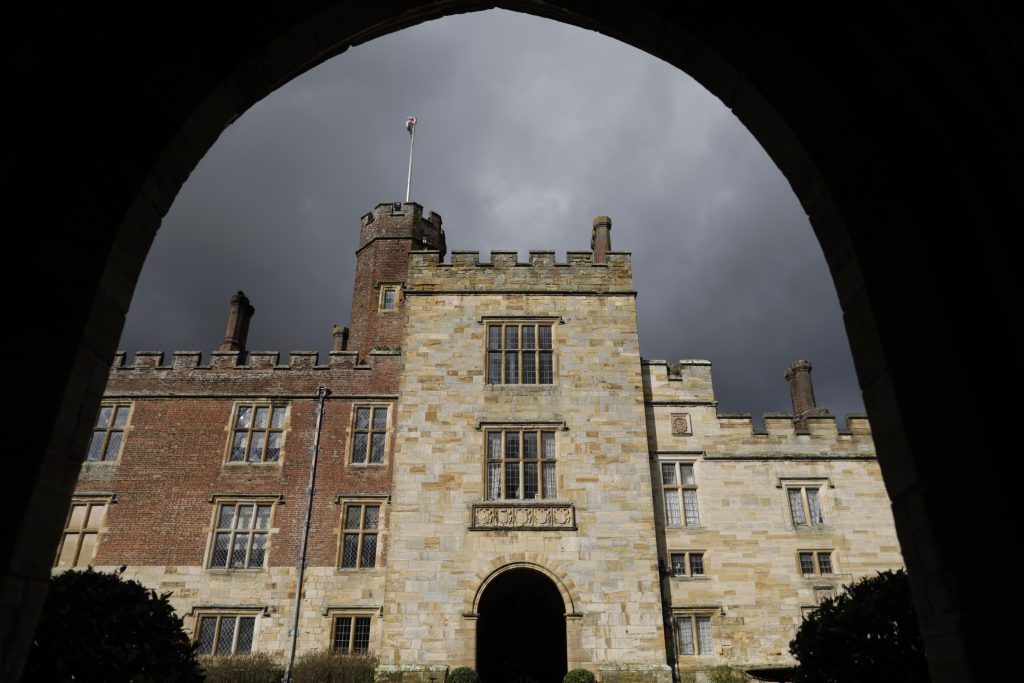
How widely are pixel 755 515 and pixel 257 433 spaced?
1448cm

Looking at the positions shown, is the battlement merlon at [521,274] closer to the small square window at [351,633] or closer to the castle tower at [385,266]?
the castle tower at [385,266]

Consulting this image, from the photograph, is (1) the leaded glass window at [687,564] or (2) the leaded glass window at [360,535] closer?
(1) the leaded glass window at [687,564]

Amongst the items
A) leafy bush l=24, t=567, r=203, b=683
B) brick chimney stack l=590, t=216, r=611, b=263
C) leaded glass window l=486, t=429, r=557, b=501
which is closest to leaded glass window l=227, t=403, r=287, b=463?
leaded glass window l=486, t=429, r=557, b=501

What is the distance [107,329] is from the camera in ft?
10.3

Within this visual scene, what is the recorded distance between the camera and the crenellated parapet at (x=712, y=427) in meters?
20.0

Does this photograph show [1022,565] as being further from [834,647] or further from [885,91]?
[834,647]

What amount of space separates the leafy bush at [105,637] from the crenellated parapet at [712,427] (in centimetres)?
1519

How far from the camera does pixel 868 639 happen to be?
258 inches

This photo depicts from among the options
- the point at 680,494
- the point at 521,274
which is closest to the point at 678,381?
the point at 680,494

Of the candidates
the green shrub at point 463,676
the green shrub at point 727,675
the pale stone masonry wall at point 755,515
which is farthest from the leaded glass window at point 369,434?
the green shrub at point 727,675

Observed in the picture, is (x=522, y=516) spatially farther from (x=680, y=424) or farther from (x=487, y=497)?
(x=680, y=424)

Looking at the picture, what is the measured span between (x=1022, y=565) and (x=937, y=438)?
1.70 ft

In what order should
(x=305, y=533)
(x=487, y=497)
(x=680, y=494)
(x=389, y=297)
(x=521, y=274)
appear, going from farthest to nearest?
(x=389, y=297), (x=521, y=274), (x=680, y=494), (x=305, y=533), (x=487, y=497)

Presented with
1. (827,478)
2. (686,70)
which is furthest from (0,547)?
(827,478)
